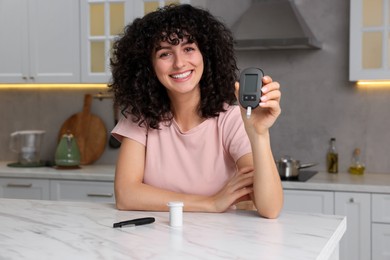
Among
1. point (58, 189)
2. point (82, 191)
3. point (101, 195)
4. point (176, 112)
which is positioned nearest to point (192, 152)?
point (176, 112)

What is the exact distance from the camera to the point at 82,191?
3996mm

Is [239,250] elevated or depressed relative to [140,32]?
depressed

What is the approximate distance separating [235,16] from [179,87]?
218cm

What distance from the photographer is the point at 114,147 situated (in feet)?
14.9

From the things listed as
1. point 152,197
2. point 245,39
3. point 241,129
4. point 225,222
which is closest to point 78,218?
point 152,197

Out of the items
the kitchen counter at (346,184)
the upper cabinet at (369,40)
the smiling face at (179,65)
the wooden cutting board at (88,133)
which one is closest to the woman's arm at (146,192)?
the smiling face at (179,65)

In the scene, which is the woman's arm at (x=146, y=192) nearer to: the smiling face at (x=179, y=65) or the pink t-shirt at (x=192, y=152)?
the pink t-shirt at (x=192, y=152)

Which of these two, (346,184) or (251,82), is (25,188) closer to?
(346,184)

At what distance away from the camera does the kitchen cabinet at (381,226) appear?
3414 mm

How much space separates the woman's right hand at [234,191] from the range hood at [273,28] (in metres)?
1.94

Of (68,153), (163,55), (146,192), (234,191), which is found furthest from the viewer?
(68,153)

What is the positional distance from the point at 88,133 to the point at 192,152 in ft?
7.87

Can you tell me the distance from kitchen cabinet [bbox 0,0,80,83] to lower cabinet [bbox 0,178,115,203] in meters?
0.71

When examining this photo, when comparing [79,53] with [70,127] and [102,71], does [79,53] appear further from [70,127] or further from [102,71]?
[70,127]
